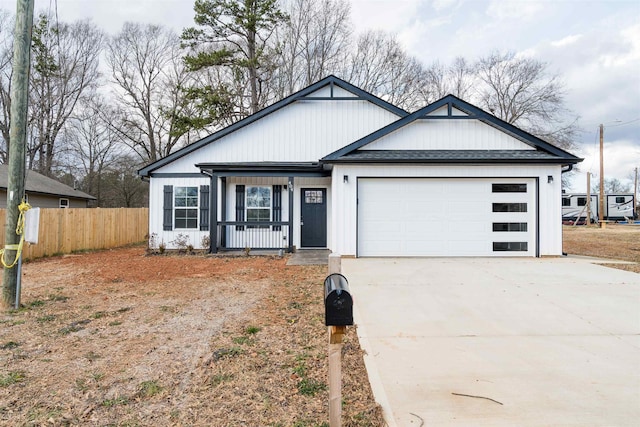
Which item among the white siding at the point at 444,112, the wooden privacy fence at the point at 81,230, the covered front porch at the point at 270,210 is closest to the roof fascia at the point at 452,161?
the white siding at the point at 444,112

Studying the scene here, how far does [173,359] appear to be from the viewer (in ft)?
11.0

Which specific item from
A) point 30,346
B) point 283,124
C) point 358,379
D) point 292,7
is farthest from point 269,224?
point 292,7

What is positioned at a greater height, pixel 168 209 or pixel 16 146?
pixel 16 146

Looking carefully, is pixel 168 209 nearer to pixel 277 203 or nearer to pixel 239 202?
pixel 239 202

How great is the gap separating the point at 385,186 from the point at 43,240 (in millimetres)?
11089

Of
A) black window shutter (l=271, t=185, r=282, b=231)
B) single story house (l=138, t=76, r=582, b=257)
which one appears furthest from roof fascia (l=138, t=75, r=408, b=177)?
black window shutter (l=271, t=185, r=282, b=231)

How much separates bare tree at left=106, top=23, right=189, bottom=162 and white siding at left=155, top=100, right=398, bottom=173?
15.3m

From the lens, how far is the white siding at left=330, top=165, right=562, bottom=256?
9383 millimetres

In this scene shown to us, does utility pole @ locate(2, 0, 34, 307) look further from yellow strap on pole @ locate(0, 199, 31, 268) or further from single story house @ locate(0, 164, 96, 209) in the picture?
single story house @ locate(0, 164, 96, 209)

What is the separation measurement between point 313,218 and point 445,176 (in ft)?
14.8

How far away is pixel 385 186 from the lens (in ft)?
31.6

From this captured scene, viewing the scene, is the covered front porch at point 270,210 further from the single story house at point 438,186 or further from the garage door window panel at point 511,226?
the garage door window panel at point 511,226

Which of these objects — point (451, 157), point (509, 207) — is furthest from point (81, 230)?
point (509, 207)

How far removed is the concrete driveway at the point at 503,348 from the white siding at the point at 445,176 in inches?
106
